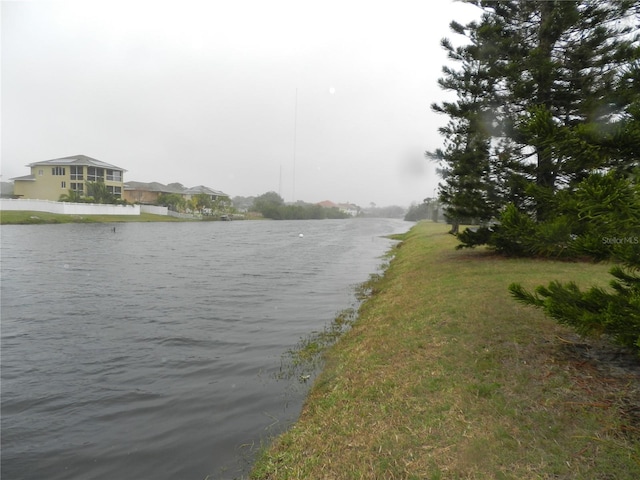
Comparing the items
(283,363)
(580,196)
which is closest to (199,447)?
(283,363)

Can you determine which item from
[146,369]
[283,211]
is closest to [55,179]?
[283,211]

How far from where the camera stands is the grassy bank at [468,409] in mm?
2938

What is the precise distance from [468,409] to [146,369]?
5421mm

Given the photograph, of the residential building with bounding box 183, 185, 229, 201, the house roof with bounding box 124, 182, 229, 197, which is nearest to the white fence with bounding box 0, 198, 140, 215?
the house roof with bounding box 124, 182, 229, 197

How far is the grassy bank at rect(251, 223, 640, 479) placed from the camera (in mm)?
2938

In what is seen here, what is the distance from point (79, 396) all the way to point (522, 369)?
21.0ft

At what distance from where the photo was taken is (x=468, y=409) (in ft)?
11.9

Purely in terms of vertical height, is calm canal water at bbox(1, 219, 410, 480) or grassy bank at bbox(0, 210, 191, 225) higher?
grassy bank at bbox(0, 210, 191, 225)

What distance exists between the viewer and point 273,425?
4.55m

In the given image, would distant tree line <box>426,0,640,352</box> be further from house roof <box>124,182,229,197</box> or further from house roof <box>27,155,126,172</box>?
house roof <box>124,182,229,197</box>

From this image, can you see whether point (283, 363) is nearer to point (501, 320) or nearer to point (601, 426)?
point (501, 320)

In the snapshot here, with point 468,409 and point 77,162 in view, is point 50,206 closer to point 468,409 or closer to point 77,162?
point 77,162

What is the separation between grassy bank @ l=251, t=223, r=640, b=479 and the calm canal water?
3.12 ft

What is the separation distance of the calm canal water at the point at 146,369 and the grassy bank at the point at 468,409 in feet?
3.12
